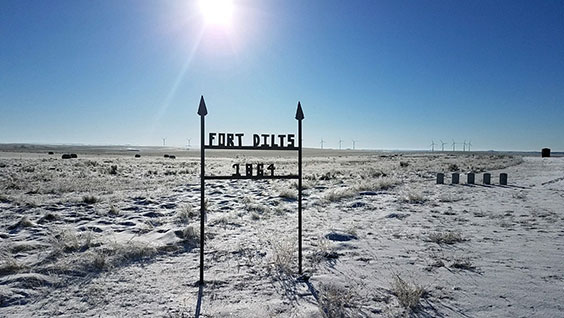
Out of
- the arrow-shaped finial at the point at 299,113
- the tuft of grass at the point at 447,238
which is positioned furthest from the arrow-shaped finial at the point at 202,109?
the tuft of grass at the point at 447,238

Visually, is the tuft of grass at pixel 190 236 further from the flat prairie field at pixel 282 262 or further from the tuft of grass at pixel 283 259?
the tuft of grass at pixel 283 259

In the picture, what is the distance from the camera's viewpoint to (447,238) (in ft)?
22.8

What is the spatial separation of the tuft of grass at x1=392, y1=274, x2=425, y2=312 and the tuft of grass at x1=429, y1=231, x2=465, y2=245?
9.55ft

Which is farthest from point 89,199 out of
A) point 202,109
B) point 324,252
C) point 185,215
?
point 324,252

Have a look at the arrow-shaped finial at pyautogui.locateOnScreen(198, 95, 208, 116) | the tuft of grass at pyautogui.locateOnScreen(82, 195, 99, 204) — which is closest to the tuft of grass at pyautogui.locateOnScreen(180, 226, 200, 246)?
the arrow-shaped finial at pyautogui.locateOnScreen(198, 95, 208, 116)

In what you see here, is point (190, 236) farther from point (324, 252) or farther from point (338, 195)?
point (338, 195)

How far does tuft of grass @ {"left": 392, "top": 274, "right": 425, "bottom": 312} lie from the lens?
161 inches

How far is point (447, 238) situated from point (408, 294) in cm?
336

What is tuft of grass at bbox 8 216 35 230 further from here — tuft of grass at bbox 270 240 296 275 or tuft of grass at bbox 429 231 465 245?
tuft of grass at bbox 429 231 465 245

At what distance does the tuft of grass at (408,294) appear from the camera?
4098 millimetres

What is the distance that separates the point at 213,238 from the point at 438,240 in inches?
210

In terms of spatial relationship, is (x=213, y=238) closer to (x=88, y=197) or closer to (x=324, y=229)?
(x=324, y=229)

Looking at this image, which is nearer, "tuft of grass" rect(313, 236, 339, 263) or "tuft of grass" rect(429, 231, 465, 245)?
"tuft of grass" rect(313, 236, 339, 263)

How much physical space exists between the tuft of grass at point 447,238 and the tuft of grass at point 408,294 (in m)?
2.91
